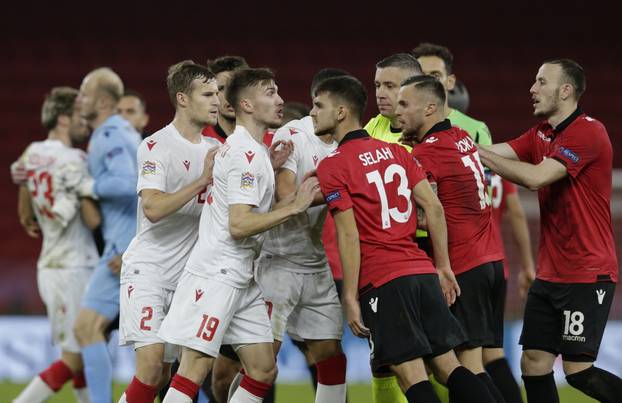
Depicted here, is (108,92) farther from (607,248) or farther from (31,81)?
(31,81)

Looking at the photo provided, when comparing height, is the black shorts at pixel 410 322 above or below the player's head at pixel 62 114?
below

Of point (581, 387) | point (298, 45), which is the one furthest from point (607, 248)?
point (298, 45)

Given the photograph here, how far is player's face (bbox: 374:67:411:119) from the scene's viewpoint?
5.88m

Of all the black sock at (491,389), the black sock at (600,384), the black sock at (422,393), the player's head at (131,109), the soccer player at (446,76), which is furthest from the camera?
the player's head at (131,109)

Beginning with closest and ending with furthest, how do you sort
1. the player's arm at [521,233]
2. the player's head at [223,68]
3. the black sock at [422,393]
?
the black sock at [422,393] → the player's head at [223,68] → the player's arm at [521,233]

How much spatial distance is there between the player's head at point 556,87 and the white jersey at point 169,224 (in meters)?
1.86

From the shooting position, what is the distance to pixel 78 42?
1550 centimetres

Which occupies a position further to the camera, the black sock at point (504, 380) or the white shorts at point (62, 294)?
the white shorts at point (62, 294)

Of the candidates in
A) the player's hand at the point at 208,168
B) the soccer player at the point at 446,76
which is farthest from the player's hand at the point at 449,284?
the soccer player at the point at 446,76

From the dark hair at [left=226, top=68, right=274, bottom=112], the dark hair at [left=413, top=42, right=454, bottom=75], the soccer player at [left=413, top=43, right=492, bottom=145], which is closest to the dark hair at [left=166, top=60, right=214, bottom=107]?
the dark hair at [left=226, top=68, right=274, bottom=112]

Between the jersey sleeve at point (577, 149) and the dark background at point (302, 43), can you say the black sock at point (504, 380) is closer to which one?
the jersey sleeve at point (577, 149)

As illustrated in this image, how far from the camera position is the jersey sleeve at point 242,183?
5062 millimetres

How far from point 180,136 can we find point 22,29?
432 inches

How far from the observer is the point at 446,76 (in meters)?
7.04
